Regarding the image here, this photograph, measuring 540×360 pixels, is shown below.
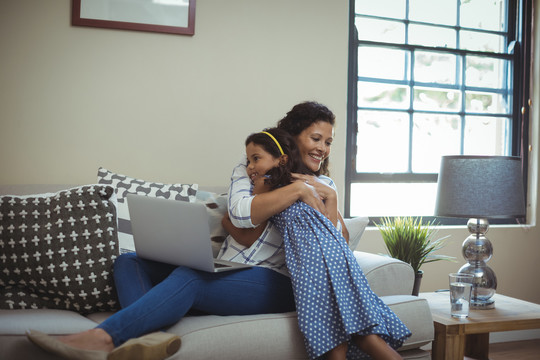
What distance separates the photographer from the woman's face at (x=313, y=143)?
2186mm

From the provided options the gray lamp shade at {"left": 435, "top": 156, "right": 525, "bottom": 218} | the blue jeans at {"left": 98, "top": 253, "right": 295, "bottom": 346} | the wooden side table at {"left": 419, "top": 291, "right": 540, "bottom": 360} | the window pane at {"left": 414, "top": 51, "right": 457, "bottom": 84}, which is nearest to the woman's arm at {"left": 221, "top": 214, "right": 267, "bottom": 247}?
the blue jeans at {"left": 98, "top": 253, "right": 295, "bottom": 346}

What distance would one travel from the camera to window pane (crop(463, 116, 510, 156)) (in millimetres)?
3420

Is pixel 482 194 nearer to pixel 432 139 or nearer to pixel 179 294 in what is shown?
pixel 432 139

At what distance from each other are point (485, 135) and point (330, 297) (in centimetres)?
221

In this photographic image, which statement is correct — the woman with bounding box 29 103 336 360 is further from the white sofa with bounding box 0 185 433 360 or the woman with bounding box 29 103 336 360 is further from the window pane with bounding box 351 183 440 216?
the window pane with bounding box 351 183 440 216

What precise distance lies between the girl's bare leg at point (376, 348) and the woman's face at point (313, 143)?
2.46ft


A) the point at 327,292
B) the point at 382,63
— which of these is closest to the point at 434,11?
the point at 382,63

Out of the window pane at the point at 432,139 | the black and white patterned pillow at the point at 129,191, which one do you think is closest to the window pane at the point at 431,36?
the window pane at the point at 432,139

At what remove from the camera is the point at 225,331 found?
1.62 metres

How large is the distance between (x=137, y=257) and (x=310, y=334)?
62cm

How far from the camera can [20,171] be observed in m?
2.50

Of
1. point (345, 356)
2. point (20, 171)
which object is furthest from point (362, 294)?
point (20, 171)

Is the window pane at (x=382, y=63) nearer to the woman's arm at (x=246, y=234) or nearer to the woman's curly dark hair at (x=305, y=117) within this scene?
the woman's curly dark hair at (x=305, y=117)

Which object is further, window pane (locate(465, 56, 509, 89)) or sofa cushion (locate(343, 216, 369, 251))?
window pane (locate(465, 56, 509, 89))
